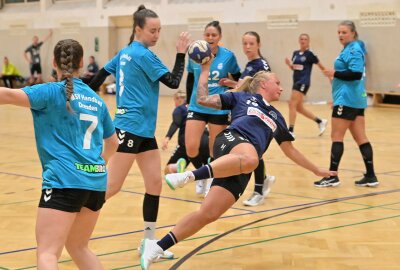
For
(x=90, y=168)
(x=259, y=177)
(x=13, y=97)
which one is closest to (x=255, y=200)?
(x=259, y=177)

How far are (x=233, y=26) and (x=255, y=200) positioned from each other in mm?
A: 16727

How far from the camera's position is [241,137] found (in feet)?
16.3

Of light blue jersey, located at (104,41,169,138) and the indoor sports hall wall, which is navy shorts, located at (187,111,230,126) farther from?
the indoor sports hall wall

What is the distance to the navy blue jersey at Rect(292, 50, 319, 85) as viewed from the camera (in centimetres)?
1394

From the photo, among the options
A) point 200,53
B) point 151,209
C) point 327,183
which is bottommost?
point 327,183

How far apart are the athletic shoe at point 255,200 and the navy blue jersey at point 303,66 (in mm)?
6966

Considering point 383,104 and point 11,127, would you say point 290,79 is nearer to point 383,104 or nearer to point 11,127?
point 383,104

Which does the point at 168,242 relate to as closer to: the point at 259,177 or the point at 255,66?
the point at 259,177

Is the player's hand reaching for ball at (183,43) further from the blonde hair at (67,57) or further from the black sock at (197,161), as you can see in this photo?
the black sock at (197,161)

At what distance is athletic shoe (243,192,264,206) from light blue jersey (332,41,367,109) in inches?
61.3

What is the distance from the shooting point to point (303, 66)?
46.8ft

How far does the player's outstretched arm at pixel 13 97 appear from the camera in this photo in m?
3.19

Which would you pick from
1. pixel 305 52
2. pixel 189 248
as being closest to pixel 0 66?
pixel 305 52

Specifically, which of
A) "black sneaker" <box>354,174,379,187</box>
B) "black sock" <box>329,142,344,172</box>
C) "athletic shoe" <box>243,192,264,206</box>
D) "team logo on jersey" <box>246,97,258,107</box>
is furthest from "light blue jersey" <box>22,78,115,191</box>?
"black sneaker" <box>354,174,379,187</box>
